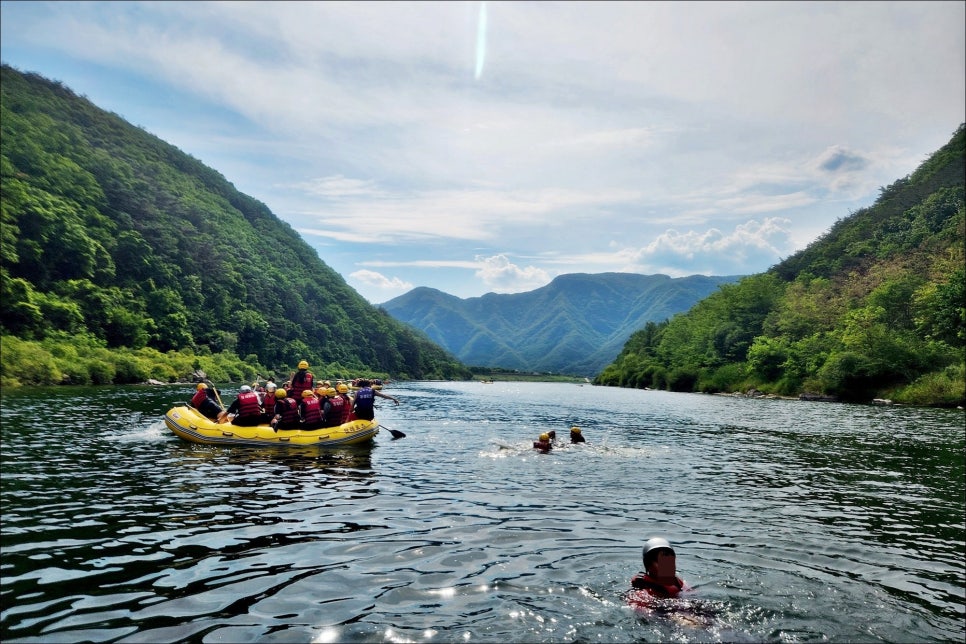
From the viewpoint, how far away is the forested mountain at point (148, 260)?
7238cm

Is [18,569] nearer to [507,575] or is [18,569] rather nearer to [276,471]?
[507,575]

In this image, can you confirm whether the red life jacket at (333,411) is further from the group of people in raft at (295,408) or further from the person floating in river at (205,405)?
the person floating in river at (205,405)

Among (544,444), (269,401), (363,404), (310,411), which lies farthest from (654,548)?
(269,401)

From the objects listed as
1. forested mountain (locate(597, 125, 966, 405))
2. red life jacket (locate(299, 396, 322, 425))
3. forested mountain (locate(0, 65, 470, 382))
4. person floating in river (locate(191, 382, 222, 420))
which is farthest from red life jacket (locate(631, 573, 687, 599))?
forested mountain (locate(0, 65, 470, 382))

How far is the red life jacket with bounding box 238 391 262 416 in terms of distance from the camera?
Result: 76.4ft

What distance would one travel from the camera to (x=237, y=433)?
22.8 metres

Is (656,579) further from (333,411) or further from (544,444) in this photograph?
(333,411)

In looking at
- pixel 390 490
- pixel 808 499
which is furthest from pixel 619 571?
pixel 808 499

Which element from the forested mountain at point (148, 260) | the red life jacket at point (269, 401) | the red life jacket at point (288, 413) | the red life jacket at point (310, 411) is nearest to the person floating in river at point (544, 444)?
the red life jacket at point (310, 411)

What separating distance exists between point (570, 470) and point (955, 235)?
102m

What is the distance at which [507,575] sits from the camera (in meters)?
9.30

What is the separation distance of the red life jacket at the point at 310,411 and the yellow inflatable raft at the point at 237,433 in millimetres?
455

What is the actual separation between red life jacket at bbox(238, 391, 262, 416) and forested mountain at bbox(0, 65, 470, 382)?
4112 cm

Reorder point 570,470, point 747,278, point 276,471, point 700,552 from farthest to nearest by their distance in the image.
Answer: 1. point 747,278
2. point 570,470
3. point 276,471
4. point 700,552
